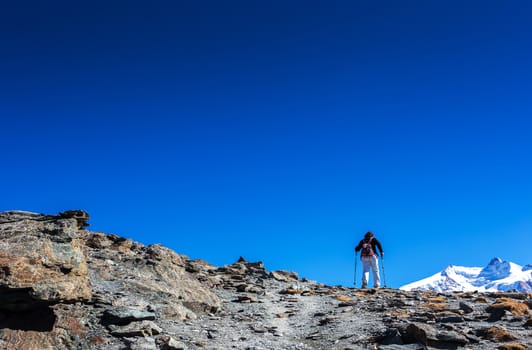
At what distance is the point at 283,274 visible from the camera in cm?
3231

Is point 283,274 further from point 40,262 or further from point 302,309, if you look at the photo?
point 40,262

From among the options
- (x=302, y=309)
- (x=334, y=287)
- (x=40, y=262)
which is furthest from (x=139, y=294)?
(x=334, y=287)

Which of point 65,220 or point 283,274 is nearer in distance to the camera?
point 65,220

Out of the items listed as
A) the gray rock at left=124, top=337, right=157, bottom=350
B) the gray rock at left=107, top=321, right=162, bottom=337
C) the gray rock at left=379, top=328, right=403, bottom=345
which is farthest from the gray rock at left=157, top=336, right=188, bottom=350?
the gray rock at left=379, top=328, right=403, bottom=345

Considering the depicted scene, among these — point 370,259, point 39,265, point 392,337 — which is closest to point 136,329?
point 39,265

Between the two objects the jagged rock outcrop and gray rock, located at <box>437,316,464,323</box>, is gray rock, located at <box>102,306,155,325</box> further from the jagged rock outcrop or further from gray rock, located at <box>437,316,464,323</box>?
gray rock, located at <box>437,316,464,323</box>

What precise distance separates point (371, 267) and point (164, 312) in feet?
60.3

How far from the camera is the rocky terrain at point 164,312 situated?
42.4 feet

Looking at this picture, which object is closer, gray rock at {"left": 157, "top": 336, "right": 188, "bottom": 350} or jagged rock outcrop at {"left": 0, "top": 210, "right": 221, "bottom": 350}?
jagged rock outcrop at {"left": 0, "top": 210, "right": 221, "bottom": 350}

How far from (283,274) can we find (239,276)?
4799mm

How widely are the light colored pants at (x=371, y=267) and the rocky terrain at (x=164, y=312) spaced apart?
715 cm

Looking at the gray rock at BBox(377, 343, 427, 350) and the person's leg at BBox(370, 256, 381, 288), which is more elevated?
the person's leg at BBox(370, 256, 381, 288)

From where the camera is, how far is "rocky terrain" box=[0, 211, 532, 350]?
12.9 meters

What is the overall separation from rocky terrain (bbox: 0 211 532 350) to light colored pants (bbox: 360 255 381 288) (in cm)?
715
